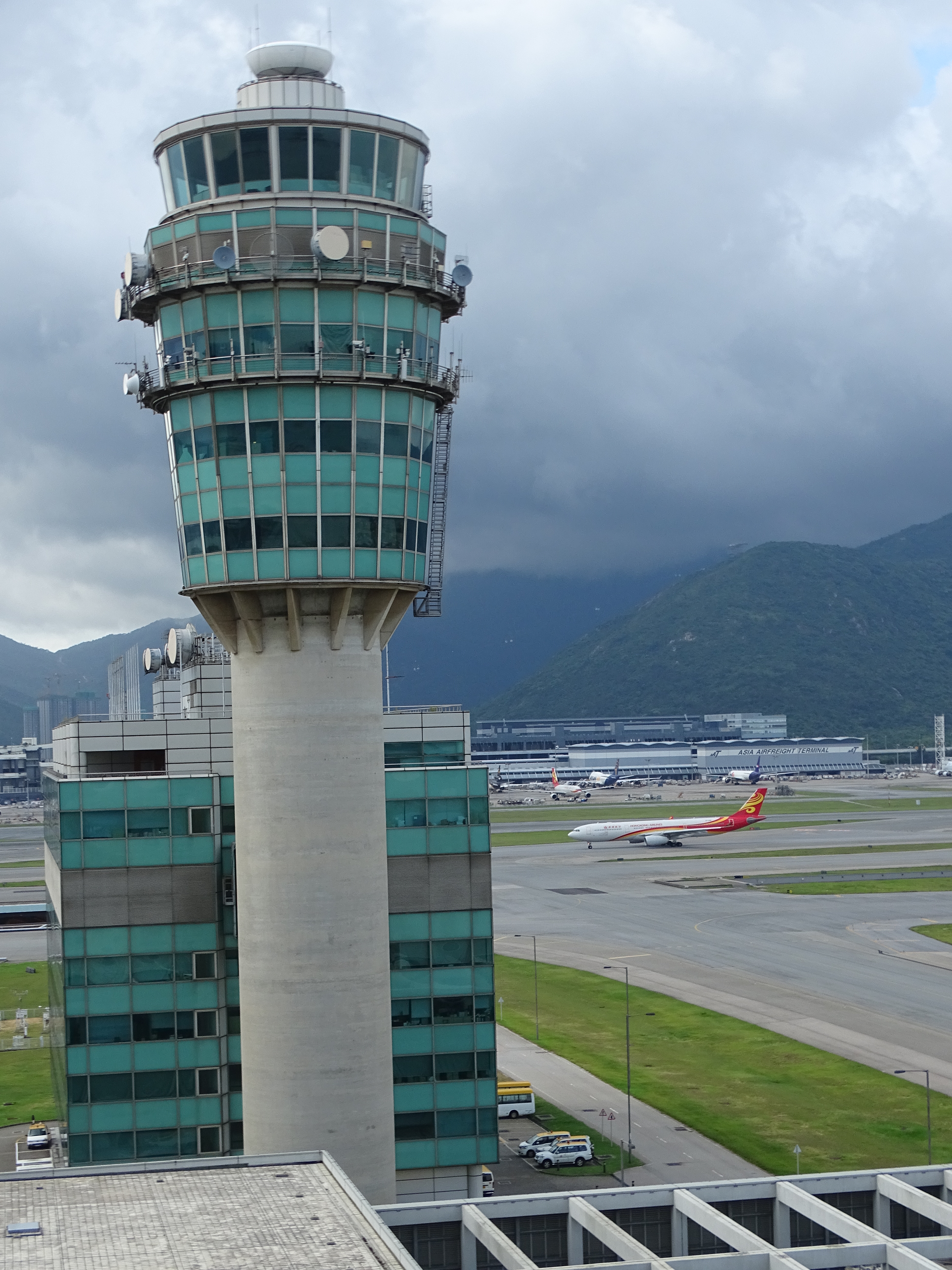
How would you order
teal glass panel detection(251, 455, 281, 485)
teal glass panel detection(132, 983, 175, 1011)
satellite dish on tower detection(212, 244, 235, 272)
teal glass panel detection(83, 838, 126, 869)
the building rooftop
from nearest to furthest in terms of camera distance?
the building rooftop, satellite dish on tower detection(212, 244, 235, 272), teal glass panel detection(251, 455, 281, 485), teal glass panel detection(132, 983, 175, 1011), teal glass panel detection(83, 838, 126, 869)

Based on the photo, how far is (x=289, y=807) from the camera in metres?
39.1

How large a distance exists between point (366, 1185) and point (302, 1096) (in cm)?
306

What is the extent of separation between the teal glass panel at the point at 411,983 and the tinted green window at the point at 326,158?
86.2 feet

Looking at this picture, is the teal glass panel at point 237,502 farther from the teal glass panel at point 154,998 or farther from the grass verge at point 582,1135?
the grass verge at point 582,1135

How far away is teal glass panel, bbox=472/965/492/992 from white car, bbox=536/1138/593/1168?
63.0 ft

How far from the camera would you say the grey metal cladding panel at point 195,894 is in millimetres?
50031

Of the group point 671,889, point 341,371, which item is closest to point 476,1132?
point 341,371

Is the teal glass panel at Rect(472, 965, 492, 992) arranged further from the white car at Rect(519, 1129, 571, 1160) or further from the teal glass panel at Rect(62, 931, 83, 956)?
the white car at Rect(519, 1129, 571, 1160)

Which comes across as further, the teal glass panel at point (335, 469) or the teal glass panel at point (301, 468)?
the teal glass panel at point (335, 469)

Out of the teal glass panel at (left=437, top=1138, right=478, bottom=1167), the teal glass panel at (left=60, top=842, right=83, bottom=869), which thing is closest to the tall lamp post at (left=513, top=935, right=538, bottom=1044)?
the teal glass panel at (left=437, top=1138, right=478, bottom=1167)

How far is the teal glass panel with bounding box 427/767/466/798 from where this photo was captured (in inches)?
2015

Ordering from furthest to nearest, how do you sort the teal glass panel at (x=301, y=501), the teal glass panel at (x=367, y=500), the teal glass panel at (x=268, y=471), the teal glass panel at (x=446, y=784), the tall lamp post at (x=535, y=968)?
the tall lamp post at (x=535, y=968) → the teal glass panel at (x=446, y=784) → the teal glass panel at (x=367, y=500) → the teal glass panel at (x=268, y=471) → the teal glass panel at (x=301, y=501)

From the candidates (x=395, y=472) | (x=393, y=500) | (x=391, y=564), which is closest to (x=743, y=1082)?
(x=391, y=564)

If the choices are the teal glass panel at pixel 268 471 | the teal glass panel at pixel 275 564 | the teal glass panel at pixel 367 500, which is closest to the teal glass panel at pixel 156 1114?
the teal glass panel at pixel 275 564
